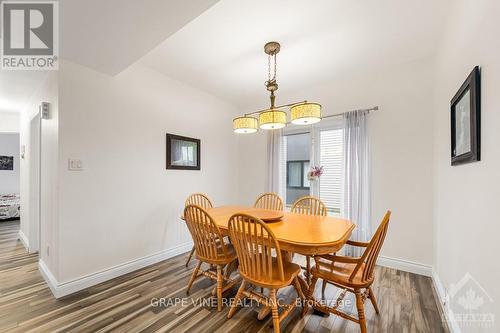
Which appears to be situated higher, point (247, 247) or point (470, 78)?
point (470, 78)

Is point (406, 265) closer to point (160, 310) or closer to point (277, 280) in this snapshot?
point (277, 280)

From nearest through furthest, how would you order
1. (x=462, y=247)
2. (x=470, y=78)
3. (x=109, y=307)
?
(x=470, y=78)
(x=462, y=247)
(x=109, y=307)

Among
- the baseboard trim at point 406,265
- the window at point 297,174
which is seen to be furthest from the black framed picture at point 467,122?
the window at point 297,174

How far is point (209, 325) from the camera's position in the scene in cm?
176

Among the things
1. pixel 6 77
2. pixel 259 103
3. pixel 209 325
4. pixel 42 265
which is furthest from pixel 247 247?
pixel 6 77

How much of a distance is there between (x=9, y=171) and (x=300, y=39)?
8456mm

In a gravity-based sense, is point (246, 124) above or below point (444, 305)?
above

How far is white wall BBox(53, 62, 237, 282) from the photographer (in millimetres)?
2225

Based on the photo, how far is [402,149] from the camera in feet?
9.17

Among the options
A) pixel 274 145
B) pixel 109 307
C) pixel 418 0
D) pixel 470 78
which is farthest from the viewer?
pixel 274 145

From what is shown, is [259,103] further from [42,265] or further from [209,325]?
[42,265]

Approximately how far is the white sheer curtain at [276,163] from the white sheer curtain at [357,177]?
1086mm

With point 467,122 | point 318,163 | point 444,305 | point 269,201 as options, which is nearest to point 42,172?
point 269,201

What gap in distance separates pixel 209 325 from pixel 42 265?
2281mm
